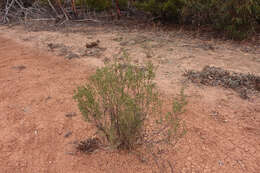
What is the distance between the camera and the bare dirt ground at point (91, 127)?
2.28 m

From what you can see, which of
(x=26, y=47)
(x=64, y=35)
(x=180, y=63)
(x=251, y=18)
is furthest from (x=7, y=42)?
(x=251, y=18)

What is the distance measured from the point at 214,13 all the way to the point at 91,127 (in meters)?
4.79

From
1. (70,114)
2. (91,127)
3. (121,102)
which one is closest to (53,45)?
(70,114)

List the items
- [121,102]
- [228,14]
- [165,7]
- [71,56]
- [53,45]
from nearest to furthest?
[121,102] < [71,56] < [228,14] < [53,45] < [165,7]

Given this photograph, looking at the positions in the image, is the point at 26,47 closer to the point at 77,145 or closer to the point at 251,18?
the point at 77,145

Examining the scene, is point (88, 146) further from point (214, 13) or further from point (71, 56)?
point (214, 13)

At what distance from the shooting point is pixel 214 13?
6.03 meters

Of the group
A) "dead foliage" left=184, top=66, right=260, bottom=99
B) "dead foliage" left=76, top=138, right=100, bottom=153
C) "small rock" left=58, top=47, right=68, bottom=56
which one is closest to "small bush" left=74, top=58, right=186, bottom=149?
"dead foliage" left=76, top=138, right=100, bottom=153

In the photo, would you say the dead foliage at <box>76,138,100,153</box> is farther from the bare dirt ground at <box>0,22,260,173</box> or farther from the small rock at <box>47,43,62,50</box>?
the small rock at <box>47,43,62,50</box>

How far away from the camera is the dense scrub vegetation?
535 centimetres

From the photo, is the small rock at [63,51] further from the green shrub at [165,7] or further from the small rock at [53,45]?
the green shrub at [165,7]

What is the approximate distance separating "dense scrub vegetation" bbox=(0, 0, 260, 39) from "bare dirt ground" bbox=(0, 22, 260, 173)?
A: 1.62 feet

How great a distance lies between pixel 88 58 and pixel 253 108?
133 inches

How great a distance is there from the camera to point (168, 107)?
314cm
